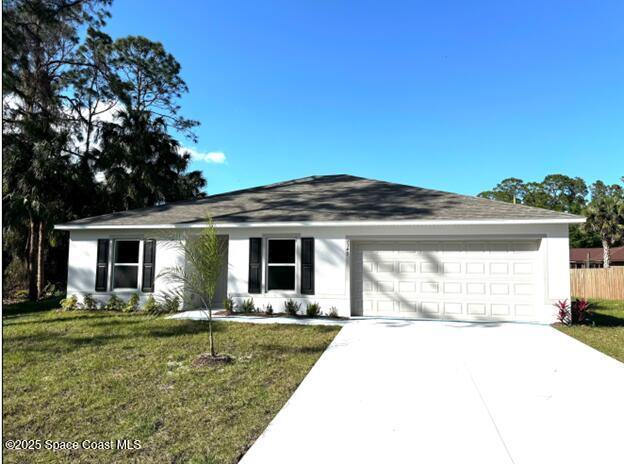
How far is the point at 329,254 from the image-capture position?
34.4 ft

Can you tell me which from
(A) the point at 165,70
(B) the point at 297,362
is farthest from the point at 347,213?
(A) the point at 165,70

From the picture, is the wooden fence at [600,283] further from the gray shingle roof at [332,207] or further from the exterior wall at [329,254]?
the exterior wall at [329,254]

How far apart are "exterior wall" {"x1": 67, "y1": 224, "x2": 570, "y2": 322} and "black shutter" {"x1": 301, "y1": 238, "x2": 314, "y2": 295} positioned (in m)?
0.14

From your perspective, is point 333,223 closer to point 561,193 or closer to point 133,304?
point 133,304

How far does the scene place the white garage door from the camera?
9609mm

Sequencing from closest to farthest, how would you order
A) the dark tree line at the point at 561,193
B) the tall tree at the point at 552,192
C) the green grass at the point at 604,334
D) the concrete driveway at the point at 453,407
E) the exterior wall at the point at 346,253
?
the concrete driveway at the point at 453,407 < the green grass at the point at 604,334 < the exterior wall at the point at 346,253 < the dark tree line at the point at 561,193 < the tall tree at the point at 552,192

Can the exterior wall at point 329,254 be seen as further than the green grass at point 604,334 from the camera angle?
Yes

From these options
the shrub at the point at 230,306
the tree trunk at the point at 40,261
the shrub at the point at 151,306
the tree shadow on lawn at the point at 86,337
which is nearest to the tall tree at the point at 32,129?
the tree trunk at the point at 40,261

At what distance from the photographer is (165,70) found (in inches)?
1049

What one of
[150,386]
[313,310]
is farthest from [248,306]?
[150,386]

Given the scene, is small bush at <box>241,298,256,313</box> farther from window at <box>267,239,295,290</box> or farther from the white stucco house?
window at <box>267,239,295,290</box>

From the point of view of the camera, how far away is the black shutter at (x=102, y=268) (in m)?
11.8

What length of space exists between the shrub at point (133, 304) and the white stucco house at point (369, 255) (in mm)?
230

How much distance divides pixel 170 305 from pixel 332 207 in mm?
6025
